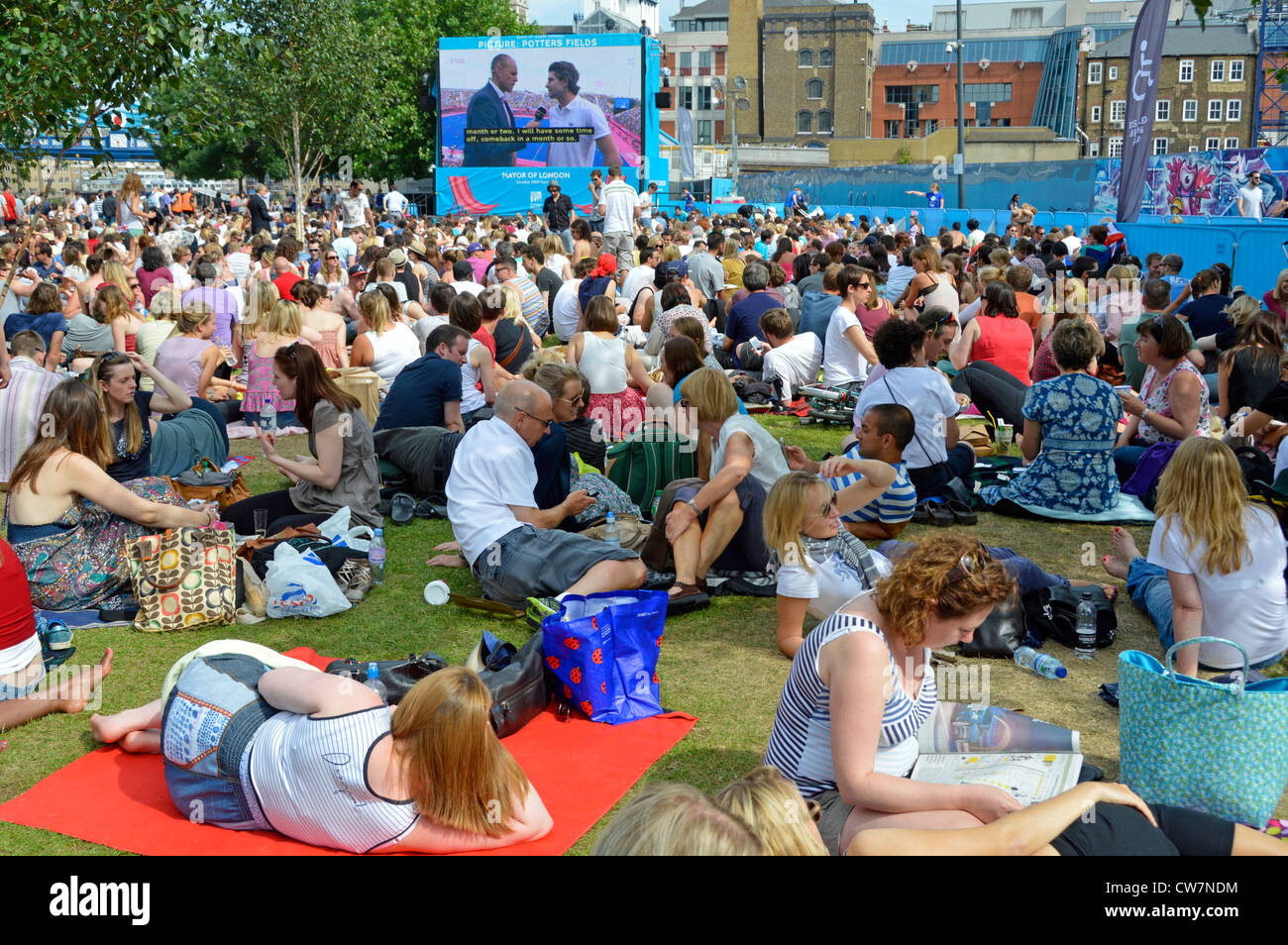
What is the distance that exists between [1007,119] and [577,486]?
9035cm

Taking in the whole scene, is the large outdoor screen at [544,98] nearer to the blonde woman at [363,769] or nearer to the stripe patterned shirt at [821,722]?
the blonde woman at [363,769]

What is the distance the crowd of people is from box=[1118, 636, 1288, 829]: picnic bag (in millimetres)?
444

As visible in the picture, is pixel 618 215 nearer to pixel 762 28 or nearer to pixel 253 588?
pixel 253 588

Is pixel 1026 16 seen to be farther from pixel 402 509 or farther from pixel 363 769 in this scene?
pixel 363 769

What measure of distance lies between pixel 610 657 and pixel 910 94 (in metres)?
91.8

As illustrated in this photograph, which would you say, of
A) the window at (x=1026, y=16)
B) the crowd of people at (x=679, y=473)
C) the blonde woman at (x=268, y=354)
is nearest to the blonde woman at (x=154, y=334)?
the crowd of people at (x=679, y=473)

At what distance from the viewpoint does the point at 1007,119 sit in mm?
87875

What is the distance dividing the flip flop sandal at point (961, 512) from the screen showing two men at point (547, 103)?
93.7ft

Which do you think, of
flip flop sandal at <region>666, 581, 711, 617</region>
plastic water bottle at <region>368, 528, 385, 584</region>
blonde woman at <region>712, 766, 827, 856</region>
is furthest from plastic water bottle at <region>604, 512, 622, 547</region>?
blonde woman at <region>712, 766, 827, 856</region>

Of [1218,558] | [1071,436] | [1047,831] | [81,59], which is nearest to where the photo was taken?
[1047,831]

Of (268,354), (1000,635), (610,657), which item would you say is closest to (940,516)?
(1000,635)

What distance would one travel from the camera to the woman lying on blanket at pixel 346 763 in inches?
138

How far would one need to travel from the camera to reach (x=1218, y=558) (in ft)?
15.1
